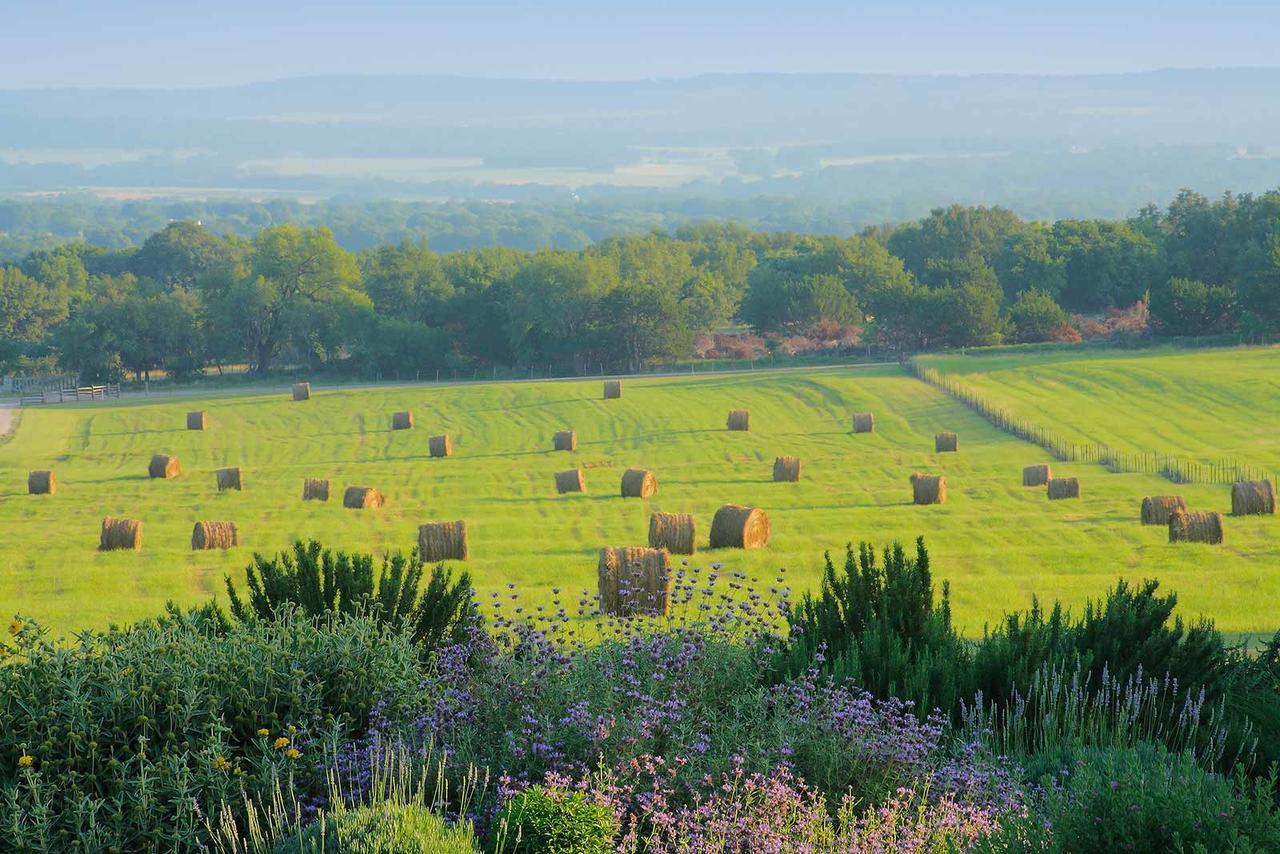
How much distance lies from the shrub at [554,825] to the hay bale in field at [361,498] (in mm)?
33033

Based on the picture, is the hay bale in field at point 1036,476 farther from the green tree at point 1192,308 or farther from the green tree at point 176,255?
the green tree at point 176,255

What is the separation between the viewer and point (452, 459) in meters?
54.0

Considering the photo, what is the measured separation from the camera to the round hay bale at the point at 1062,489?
1586 inches

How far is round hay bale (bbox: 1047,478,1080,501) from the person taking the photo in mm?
40281

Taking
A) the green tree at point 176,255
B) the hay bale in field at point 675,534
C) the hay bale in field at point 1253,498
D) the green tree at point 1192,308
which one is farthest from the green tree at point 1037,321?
the green tree at point 176,255

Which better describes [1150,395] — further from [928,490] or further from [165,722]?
[165,722]

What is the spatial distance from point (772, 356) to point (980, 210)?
5105 centimetres

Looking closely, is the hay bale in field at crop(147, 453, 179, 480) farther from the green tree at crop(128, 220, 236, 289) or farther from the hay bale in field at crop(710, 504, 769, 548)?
the green tree at crop(128, 220, 236, 289)

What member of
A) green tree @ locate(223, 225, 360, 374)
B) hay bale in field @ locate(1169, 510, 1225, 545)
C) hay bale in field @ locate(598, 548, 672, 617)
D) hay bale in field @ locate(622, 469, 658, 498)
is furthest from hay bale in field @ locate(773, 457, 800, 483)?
green tree @ locate(223, 225, 360, 374)

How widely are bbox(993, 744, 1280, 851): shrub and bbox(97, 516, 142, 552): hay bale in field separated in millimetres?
28802

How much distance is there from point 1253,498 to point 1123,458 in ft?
42.3

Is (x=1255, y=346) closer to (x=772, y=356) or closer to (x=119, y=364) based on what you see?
(x=772, y=356)

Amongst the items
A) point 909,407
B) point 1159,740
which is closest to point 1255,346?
point 909,407

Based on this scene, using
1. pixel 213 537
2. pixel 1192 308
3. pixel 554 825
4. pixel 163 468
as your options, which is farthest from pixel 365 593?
pixel 1192 308
